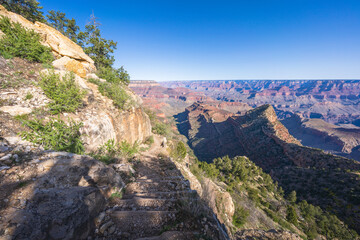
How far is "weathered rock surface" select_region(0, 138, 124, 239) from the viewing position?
195 cm

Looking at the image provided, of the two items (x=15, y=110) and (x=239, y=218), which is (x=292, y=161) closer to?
(x=239, y=218)

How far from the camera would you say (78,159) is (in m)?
3.97

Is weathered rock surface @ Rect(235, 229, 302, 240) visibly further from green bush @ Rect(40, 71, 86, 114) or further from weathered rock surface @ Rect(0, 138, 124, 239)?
green bush @ Rect(40, 71, 86, 114)

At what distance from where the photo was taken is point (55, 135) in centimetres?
493

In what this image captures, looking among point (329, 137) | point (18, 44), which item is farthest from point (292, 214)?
point (329, 137)

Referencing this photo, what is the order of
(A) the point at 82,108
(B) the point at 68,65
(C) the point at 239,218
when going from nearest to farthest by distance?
(A) the point at 82,108, (B) the point at 68,65, (C) the point at 239,218

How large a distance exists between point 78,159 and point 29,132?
2393mm

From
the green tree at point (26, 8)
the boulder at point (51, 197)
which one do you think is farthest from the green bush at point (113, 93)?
the green tree at point (26, 8)

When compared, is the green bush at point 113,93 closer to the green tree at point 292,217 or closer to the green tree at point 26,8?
the green tree at point 26,8

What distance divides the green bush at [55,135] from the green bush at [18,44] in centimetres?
530

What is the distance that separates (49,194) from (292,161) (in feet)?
194

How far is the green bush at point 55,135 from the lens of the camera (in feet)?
14.8

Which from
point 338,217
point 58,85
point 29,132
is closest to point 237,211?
point 29,132

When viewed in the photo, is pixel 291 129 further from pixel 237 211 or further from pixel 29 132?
pixel 29 132
